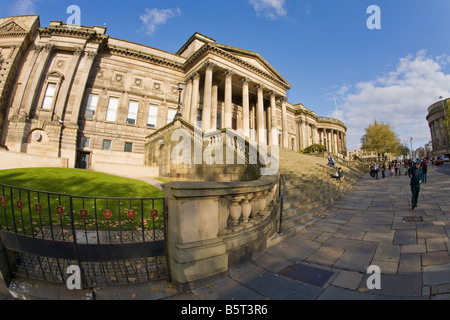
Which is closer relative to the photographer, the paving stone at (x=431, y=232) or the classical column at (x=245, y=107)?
the paving stone at (x=431, y=232)

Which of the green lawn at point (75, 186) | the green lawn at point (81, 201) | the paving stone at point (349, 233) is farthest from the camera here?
the green lawn at point (75, 186)

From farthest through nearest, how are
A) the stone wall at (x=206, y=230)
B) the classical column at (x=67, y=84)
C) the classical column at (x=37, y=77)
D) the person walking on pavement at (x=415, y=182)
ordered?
the classical column at (x=67, y=84) < the classical column at (x=37, y=77) < the person walking on pavement at (x=415, y=182) < the stone wall at (x=206, y=230)

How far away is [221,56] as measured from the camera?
72.7 ft

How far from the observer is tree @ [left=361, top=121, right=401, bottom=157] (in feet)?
143

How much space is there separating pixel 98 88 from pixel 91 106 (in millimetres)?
2398

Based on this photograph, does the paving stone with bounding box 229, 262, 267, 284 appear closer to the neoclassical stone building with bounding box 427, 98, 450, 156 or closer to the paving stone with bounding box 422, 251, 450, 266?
the paving stone with bounding box 422, 251, 450, 266

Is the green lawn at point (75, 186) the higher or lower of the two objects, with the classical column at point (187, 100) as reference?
lower

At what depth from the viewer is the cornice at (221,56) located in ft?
70.5

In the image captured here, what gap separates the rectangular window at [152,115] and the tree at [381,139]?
163 feet

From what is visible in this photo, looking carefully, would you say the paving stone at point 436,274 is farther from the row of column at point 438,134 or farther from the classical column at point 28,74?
the row of column at point 438,134

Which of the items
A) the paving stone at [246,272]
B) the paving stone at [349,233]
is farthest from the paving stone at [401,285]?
the paving stone at [349,233]

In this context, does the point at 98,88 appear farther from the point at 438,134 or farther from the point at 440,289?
the point at 438,134

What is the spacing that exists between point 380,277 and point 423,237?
2674mm

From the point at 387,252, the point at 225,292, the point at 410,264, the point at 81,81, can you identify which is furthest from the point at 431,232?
the point at 81,81
